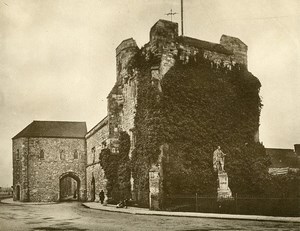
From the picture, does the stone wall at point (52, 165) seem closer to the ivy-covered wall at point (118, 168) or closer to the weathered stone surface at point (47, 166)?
the weathered stone surface at point (47, 166)

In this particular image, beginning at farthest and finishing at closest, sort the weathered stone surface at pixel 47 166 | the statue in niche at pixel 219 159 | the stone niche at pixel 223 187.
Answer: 1. the weathered stone surface at pixel 47 166
2. the statue in niche at pixel 219 159
3. the stone niche at pixel 223 187

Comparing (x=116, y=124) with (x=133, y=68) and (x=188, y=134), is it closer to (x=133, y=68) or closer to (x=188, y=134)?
(x=133, y=68)

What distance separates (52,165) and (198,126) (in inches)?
925

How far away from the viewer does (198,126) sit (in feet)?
78.1

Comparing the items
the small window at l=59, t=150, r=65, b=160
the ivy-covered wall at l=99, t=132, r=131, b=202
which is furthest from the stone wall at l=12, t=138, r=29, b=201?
the ivy-covered wall at l=99, t=132, r=131, b=202

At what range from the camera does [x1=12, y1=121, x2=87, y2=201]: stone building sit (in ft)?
135

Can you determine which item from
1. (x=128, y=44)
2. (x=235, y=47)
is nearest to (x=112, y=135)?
(x=128, y=44)

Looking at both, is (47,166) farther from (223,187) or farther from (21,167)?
(223,187)

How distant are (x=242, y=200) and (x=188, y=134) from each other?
5.94 meters

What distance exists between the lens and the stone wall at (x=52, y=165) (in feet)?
135

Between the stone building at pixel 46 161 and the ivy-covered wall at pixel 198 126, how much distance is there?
1853cm

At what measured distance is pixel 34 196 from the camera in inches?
1607

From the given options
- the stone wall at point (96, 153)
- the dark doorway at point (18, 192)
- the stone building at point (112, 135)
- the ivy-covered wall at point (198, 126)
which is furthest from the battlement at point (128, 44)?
the dark doorway at point (18, 192)

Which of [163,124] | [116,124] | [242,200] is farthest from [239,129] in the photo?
[116,124]
